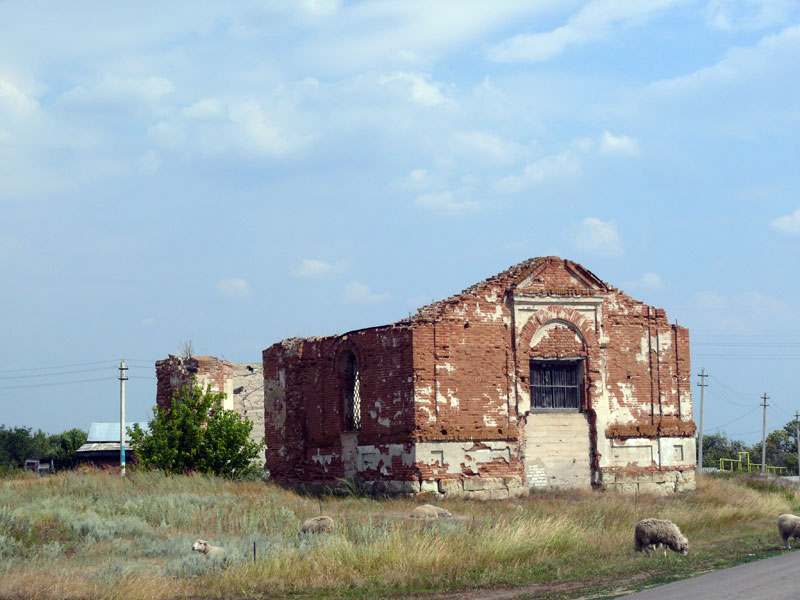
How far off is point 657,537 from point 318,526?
5.61m

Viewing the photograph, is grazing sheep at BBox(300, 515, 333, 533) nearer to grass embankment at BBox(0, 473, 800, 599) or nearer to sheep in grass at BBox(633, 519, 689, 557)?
grass embankment at BBox(0, 473, 800, 599)

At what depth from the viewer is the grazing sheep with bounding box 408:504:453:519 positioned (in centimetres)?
1843

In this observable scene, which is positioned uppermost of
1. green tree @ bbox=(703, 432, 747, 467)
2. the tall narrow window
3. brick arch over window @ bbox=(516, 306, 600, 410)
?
brick arch over window @ bbox=(516, 306, 600, 410)

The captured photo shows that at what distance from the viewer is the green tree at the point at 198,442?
87.1ft

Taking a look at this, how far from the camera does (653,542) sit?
1541cm

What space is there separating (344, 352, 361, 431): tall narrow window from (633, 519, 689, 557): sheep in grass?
10.2 meters

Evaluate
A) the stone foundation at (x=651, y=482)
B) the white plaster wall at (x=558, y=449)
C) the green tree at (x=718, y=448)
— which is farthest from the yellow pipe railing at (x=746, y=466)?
the white plaster wall at (x=558, y=449)

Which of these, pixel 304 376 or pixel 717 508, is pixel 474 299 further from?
pixel 717 508

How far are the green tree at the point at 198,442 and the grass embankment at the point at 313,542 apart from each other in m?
3.78

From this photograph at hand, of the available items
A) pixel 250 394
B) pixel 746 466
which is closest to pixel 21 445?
pixel 250 394

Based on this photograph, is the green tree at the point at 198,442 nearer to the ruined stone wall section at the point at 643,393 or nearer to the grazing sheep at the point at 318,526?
the ruined stone wall section at the point at 643,393

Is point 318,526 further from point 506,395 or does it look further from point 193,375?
point 193,375

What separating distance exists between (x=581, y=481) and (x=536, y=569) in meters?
10.3

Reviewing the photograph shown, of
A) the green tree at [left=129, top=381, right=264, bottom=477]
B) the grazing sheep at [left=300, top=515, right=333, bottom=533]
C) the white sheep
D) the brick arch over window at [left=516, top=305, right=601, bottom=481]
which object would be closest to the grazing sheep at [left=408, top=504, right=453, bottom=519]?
the grazing sheep at [left=300, top=515, right=333, bottom=533]
